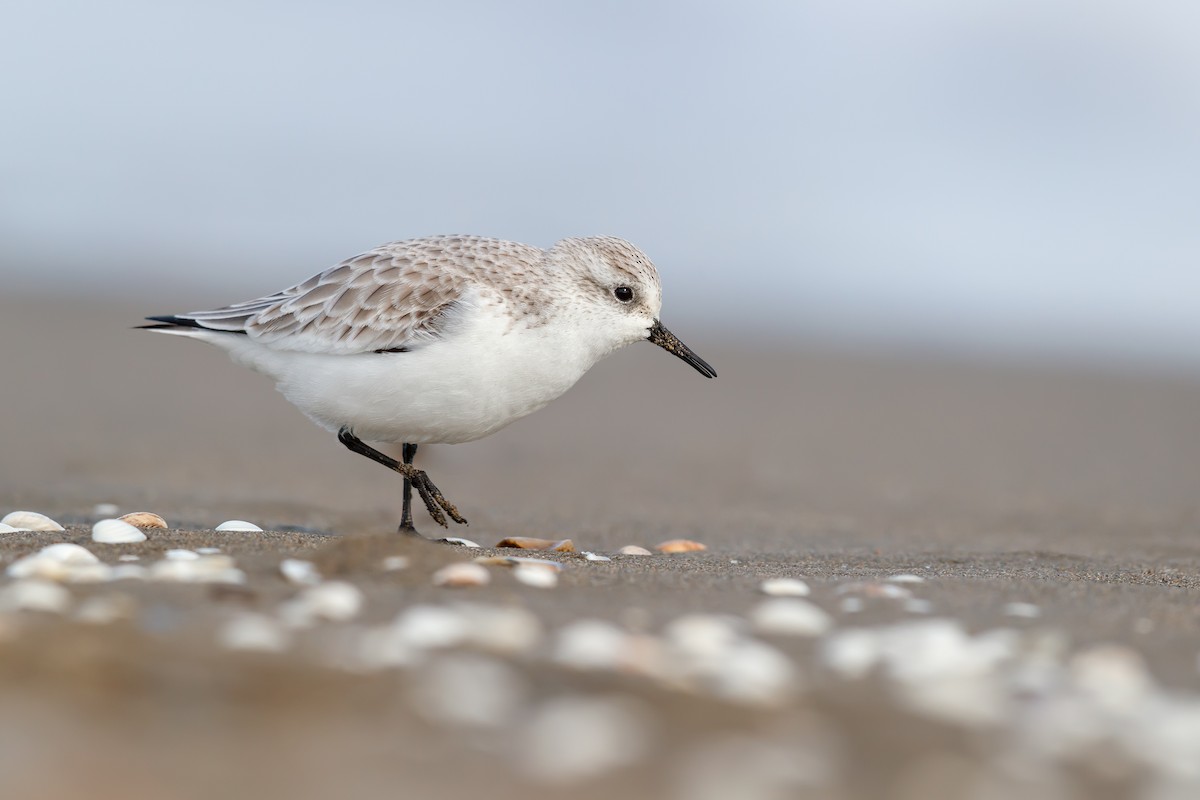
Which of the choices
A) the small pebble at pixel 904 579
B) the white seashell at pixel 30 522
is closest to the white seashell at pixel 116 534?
the white seashell at pixel 30 522

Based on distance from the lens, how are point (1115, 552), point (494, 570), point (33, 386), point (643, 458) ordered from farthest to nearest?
point (33, 386) → point (643, 458) → point (1115, 552) → point (494, 570)

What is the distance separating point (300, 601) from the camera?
3.09 meters

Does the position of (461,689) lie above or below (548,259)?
below

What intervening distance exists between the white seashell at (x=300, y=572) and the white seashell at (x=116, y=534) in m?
0.68

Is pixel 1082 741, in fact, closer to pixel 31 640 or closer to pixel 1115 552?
pixel 31 640

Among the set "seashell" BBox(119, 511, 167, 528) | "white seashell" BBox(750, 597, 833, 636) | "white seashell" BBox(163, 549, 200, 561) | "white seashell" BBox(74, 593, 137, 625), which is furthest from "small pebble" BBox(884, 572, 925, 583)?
"seashell" BBox(119, 511, 167, 528)

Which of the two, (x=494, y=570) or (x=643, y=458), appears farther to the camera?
(x=643, y=458)

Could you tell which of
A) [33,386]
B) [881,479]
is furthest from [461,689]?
[33,386]

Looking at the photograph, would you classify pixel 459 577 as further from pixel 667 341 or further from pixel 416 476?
pixel 667 341

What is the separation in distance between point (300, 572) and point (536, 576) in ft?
2.06

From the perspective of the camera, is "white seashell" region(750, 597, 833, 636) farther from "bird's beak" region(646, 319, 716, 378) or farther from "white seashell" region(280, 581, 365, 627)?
"bird's beak" region(646, 319, 716, 378)

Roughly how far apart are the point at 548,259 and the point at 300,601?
2.13m

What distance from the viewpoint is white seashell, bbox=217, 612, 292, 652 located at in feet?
8.71

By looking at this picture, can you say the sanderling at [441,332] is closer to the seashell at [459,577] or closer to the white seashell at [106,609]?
the seashell at [459,577]
